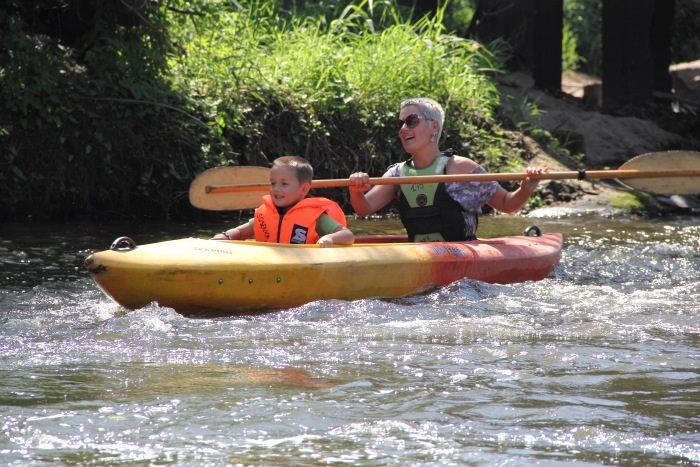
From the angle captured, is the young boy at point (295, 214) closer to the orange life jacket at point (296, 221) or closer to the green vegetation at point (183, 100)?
the orange life jacket at point (296, 221)

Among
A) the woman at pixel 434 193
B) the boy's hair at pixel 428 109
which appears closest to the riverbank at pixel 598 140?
the woman at pixel 434 193

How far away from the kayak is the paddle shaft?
380 millimetres

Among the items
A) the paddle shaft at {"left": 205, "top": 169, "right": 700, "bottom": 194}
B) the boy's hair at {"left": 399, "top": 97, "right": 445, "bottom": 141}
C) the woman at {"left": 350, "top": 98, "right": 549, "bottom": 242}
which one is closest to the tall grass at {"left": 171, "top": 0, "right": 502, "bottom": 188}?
the paddle shaft at {"left": 205, "top": 169, "right": 700, "bottom": 194}

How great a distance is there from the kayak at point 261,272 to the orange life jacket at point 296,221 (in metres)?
0.18

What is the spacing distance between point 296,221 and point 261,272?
20.9 inches

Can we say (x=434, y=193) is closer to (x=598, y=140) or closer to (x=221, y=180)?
(x=221, y=180)

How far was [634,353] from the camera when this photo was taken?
4.20 meters

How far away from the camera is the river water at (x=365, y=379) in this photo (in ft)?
10.2

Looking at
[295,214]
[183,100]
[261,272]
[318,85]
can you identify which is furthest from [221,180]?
[318,85]

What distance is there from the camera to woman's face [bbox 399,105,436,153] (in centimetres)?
598

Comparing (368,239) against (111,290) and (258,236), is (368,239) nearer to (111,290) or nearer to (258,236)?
(258,236)

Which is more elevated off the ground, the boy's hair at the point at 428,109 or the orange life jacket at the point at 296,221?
the boy's hair at the point at 428,109

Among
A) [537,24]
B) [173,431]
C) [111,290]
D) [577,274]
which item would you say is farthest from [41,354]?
[537,24]

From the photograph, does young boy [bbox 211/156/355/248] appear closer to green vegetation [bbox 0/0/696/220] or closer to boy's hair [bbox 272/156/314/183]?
boy's hair [bbox 272/156/314/183]
